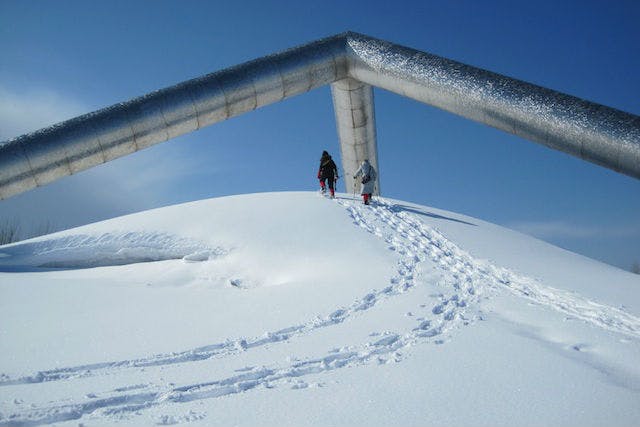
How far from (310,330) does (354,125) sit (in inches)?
445

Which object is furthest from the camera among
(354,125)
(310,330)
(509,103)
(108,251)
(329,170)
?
(354,125)

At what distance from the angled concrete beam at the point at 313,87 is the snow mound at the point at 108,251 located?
178 centimetres

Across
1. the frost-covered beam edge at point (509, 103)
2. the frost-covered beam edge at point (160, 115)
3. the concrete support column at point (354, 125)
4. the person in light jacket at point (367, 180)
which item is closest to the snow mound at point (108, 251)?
the frost-covered beam edge at point (160, 115)

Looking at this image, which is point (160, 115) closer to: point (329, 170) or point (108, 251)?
point (108, 251)

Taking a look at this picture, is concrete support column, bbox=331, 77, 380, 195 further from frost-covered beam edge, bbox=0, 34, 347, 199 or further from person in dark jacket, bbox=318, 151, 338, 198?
frost-covered beam edge, bbox=0, 34, 347, 199

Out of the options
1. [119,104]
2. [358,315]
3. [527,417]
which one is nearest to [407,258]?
[358,315]

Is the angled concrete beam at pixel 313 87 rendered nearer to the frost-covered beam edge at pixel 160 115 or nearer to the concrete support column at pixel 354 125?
the frost-covered beam edge at pixel 160 115

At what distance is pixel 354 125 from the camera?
1501 cm

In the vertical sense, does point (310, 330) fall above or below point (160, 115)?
below

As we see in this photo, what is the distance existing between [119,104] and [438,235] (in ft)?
24.0

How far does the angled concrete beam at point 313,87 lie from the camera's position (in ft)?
20.1

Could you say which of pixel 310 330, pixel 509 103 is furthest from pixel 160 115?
pixel 509 103

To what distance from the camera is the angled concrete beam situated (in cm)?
614

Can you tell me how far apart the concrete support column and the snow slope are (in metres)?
5.56
